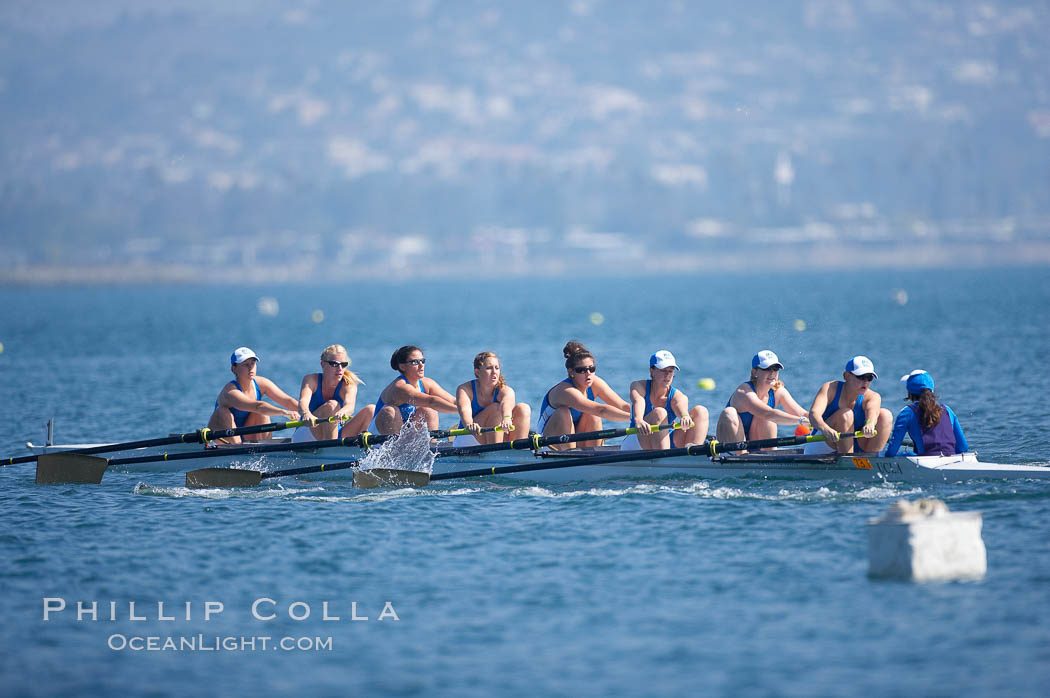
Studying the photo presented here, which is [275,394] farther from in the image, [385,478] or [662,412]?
[662,412]

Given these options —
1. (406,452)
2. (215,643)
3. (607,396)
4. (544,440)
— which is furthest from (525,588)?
(406,452)

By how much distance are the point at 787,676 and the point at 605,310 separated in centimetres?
7442

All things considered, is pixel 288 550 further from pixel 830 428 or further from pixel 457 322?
pixel 457 322

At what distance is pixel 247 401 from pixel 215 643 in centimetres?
717

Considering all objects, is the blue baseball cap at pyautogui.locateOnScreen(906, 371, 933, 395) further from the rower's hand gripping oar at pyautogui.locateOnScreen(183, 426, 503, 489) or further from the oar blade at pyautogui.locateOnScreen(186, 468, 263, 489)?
the oar blade at pyautogui.locateOnScreen(186, 468, 263, 489)

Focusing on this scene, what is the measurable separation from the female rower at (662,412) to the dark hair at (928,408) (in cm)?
230

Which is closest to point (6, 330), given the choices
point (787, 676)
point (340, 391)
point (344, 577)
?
→ point (340, 391)

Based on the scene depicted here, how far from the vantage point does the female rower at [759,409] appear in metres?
14.6

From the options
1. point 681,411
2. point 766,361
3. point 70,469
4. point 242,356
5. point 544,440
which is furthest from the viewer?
point 242,356

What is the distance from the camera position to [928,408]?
13742 mm

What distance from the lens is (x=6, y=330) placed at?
214 feet

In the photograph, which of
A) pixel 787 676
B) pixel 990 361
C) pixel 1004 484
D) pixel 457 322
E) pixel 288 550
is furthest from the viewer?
pixel 457 322

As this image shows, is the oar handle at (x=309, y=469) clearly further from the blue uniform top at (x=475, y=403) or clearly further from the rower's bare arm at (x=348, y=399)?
the blue uniform top at (x=475, y=403)

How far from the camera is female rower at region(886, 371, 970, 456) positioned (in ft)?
45.1
